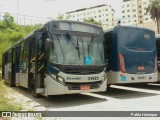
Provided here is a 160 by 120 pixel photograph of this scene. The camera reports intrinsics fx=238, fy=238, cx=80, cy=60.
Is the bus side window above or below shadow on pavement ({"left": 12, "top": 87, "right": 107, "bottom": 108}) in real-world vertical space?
above

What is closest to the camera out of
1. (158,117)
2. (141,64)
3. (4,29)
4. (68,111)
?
(158,117)

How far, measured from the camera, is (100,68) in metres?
9.09

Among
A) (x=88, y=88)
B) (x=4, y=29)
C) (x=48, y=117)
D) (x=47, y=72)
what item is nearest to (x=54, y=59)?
(x=47, y=72)

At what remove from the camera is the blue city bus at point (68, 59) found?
8.25 m

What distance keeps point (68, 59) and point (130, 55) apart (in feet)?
10.6

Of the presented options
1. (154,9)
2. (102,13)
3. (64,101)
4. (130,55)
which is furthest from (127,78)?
(102,13)

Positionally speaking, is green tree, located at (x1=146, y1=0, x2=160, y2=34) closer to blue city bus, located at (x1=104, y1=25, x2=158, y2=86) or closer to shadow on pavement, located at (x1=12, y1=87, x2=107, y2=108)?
blue city bus, located at (x1=104, y1=25, x2=158, y2=86)

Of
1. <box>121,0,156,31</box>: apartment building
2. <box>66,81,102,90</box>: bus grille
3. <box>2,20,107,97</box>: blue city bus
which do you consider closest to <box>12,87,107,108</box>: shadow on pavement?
<box>2,20,107,97</box>: blue city bus

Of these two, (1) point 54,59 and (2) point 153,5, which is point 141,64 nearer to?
(1) point 54,59

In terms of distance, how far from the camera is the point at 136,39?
10.6 meters

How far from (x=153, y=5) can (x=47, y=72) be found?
43816 mm

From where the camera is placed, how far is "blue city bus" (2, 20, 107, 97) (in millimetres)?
8250

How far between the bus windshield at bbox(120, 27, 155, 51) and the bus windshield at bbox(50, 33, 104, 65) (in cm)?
152

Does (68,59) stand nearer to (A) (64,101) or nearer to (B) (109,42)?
(A) (64,101)
